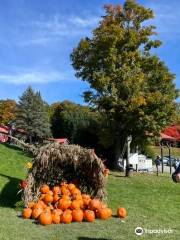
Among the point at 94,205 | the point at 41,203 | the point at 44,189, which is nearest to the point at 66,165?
the point at 44,189

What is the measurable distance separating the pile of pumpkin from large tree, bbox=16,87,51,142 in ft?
202

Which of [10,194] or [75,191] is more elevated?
[75,191]

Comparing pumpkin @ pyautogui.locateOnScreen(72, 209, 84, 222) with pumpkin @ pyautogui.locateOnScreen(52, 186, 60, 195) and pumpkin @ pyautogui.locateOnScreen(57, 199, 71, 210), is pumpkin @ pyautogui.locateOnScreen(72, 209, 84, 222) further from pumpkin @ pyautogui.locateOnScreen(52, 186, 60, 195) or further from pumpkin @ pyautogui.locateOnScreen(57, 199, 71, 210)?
pumpkin @ pyautogui.locateOnScreen(52, 186, 60, 195)

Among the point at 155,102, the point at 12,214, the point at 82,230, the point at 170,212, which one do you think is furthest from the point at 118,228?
the point at 155,102

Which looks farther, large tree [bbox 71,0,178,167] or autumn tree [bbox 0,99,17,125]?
autumn tree [bbox 0,99,17,125]

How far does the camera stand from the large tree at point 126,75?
106 ft

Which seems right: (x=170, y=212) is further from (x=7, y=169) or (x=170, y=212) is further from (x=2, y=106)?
(x=2, y=106)

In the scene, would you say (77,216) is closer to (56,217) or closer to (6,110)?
(56,217)

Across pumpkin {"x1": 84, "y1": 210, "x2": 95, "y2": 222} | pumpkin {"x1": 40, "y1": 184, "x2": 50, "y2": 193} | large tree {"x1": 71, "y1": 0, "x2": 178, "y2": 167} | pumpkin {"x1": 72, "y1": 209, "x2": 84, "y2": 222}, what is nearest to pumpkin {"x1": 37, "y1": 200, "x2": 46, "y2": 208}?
pumpkin {"x1": 40, "y1": 184, "x2": 50, "y2": 193}

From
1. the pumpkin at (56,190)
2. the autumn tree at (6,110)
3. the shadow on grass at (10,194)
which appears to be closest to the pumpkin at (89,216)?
the pumpkin at (56,190)

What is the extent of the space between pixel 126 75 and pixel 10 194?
19035 mm

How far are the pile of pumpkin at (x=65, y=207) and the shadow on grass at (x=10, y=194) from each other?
1.07m

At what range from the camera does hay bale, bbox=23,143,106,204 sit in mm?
13305

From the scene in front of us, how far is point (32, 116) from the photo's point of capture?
258ft
